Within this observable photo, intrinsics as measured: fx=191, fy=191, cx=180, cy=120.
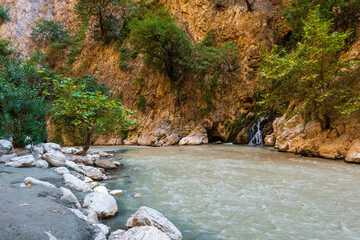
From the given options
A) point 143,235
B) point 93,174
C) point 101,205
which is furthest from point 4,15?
point 143,235

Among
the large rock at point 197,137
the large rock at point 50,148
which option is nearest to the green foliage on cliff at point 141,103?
the large rock at point 197,137

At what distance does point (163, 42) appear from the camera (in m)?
15.8

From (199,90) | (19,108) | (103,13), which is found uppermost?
(103,13)

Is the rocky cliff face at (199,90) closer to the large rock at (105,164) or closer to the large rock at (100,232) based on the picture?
the large rock at (105,164)

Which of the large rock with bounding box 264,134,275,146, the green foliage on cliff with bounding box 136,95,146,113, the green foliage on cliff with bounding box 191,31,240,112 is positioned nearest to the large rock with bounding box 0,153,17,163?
the large rock with bounding box 264,134,275,146

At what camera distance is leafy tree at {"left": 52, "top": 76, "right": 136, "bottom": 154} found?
5.88 meters

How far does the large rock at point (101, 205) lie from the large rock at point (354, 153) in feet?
23.7

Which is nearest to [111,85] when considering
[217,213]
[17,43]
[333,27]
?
[17,43]

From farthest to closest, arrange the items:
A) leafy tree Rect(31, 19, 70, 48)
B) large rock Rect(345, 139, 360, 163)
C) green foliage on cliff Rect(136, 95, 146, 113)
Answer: leafy tree Rect(31, 19, 70, 48)
green foliage on cliff Rect(136, 95, 146, 113)
large rock Rect(345, 139, 360, 163)

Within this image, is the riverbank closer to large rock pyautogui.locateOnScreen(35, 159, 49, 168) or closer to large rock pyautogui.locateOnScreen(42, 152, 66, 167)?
large rock pyautogui.locateOnScreen(35, 159, 49, 168)

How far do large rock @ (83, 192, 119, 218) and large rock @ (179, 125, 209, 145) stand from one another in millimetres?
12497

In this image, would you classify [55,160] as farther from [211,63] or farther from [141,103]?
[141,103]

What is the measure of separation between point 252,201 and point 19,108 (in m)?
6.14

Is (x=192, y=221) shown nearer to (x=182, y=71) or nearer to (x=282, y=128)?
(x=282, y=128)
